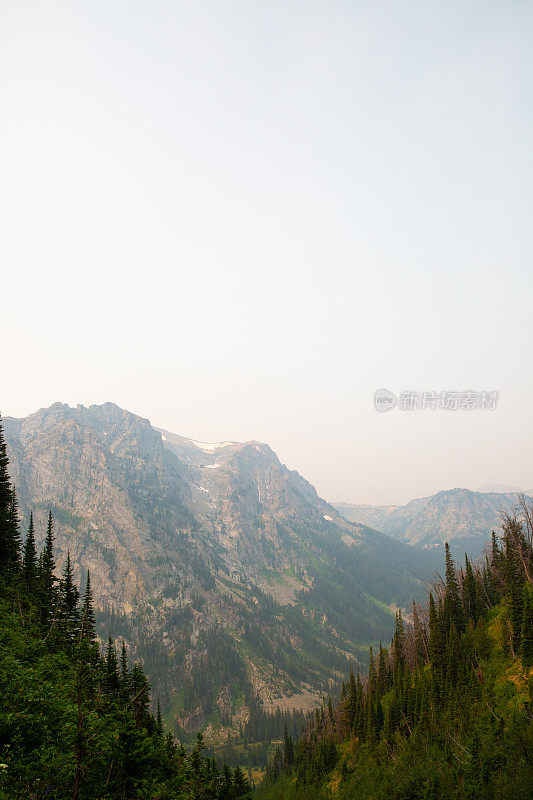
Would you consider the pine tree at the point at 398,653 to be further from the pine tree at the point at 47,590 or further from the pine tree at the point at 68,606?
the pine tree at the point at 47,590

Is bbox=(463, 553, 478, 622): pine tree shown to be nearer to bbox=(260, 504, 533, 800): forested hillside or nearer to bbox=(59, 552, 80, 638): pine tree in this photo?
bbox=(260, 504, 533, 800): forested hillside

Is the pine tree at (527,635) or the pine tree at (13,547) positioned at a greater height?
the pine tree at (13,547)

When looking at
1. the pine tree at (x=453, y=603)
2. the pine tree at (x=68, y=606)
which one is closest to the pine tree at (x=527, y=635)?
the pine tree at (x=453, y=603)

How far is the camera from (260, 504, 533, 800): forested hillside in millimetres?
54812

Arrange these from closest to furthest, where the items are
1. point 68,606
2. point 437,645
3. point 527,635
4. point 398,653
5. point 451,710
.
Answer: point 527,635 < point 68,606 < point 451,710 < point 437,645 < point 398,653

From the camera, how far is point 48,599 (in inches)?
2355

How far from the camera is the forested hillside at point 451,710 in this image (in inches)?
2158

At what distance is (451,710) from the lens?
236 feet

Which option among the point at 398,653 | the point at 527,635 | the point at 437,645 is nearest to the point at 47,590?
the point at 527,635

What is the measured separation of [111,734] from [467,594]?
98.4 metres

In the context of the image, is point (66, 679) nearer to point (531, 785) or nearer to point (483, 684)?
point (531, 785)

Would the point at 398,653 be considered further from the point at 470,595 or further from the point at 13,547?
the point at 13,547

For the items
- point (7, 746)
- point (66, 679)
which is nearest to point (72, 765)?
point (7, 746)

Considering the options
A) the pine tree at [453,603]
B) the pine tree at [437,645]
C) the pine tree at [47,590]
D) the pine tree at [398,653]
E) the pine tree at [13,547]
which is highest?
the pine tree at [13,547]
